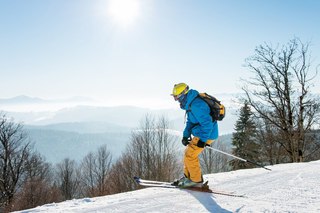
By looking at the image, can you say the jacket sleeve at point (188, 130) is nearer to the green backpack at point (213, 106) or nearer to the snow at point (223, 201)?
the green backpack at point (213, 106)

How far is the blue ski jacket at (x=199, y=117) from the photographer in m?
5.53

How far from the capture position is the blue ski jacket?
553 centimetres

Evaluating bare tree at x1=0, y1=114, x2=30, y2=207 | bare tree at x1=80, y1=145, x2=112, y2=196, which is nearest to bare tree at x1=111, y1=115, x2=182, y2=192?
bare tree at x1=0, y1=114, x2=30, y2=207

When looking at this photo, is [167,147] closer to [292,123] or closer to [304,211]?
[292,123]

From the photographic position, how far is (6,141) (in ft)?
93.5

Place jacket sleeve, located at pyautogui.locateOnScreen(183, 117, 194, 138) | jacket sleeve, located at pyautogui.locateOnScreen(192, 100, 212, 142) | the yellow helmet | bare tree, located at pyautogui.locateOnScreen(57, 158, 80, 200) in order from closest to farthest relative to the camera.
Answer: jacket sleeve, located at pyautogui.locateOnScreen(192, 100, 212, 142)
the yellow helmet
jacket sleeve, located at pyautogui.locateOnScreen(183, 117, 194, 138)
bare tree, located at pyautogui.locateOnScreen(57, 158, 80, 200)

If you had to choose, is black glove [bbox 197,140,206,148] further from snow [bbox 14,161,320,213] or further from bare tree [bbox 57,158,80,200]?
bare tree [bbox 57,158,80,200]

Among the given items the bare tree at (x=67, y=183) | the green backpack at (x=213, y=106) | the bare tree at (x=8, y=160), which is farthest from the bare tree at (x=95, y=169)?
the green backpack at (x=213, y=106)

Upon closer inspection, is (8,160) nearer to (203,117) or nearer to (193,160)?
(193,160)

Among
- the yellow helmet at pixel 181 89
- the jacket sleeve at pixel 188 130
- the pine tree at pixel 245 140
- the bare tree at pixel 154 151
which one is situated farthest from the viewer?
the pine tree at pixel 245 140

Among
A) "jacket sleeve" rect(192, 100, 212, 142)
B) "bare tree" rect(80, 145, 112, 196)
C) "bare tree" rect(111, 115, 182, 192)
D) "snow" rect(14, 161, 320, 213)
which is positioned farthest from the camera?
"bare tree" rect(80, 145, 112, 196)

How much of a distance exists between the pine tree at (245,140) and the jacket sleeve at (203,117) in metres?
29.6

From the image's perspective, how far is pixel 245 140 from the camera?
3659 centimetres

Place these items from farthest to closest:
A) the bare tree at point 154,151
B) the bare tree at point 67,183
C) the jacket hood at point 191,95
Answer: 1. the bare tree at point 67,183
2. the bare tree at point 154,151
3. the jacket hood at point 191,95
